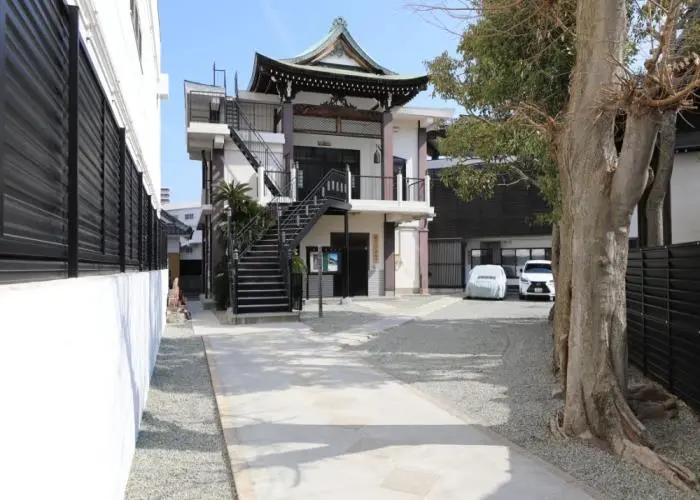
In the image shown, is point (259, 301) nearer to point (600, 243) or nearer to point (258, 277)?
point (258, 277)

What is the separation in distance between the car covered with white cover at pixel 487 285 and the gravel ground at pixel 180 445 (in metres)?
15.5

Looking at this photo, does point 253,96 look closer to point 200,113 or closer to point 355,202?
point 200,113

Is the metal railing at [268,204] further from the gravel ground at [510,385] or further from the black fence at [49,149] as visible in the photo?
the black fence at [49,149]

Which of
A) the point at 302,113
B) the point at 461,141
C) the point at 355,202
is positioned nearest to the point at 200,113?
the point at 302,113

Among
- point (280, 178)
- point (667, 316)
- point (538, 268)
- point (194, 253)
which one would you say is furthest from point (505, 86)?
point (194, 253)

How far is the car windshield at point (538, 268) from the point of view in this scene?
73.8 feet

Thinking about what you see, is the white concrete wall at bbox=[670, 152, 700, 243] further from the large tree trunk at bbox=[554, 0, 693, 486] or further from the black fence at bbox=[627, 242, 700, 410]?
the large tree trunk at bbox=[554, 0, 693, 486]

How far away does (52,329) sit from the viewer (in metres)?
1.77

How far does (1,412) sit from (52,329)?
1.74ft

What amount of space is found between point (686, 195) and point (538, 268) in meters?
11.6

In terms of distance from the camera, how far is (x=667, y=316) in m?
5.94

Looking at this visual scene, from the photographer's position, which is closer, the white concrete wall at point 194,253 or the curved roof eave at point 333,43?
the curved roof eave at point 333,43

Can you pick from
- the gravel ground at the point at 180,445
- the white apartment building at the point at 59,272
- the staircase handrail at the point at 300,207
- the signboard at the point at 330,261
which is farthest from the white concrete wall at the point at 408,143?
the white apartment building at the point at 59,272

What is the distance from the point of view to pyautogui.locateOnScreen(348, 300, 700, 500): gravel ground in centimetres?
398
